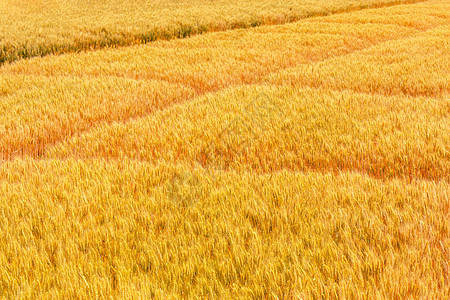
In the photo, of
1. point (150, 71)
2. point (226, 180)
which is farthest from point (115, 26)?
point (226, 180)

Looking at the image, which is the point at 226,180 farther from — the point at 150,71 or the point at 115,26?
the point at 115,26

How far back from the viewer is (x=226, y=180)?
7.37ft

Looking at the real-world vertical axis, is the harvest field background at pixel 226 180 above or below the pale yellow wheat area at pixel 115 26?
below

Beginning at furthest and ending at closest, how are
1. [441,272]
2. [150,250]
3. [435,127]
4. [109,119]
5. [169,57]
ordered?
[169,57]
[109,119]
[435,127]
[150,250]
[441,272]

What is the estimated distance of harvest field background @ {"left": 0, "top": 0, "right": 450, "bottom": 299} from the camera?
4.35 feet

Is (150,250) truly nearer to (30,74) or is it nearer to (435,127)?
Answer: (435,127)

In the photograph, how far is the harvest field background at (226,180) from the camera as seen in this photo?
1327 millimetres

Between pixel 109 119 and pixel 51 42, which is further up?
pixel 51 42

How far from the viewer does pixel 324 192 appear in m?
1.99

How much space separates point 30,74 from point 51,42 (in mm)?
2264

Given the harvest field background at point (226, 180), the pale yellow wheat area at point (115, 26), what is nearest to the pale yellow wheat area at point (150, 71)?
the harvest field background at point (226, 180)

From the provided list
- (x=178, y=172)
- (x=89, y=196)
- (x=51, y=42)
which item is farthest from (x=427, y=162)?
(x=51, y=42)

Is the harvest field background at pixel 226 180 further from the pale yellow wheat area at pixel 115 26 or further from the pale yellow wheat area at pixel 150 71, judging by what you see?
the pale yellow wheat area at pixel 115 26

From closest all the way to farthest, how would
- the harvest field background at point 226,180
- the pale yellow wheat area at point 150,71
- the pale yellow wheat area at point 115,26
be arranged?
the harvest field background at point 226,180, the pale yellow wheat area at point 150,71, the pale yellow wheat area at point 115,26
